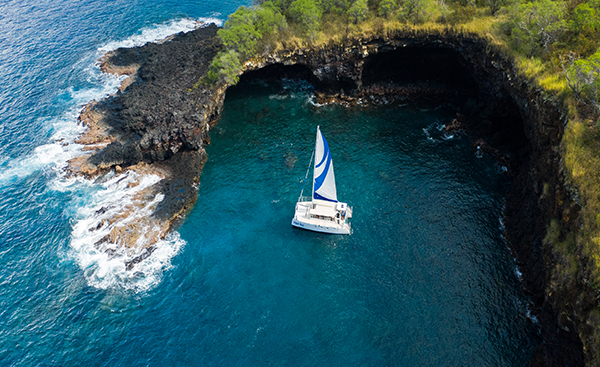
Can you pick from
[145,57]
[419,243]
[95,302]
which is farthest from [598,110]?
[145,57]

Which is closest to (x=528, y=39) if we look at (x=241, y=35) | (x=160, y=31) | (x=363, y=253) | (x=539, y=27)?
(x=539, y=27)

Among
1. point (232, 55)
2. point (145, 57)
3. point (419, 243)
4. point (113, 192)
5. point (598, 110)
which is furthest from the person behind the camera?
point (145, 57)

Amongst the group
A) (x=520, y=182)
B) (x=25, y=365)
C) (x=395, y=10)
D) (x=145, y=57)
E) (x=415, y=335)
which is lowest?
(x=25, y=365)

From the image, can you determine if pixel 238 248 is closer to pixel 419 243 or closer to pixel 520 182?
pixel 419 243

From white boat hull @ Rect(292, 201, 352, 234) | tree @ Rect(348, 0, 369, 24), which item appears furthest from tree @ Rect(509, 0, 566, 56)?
white boat hull @ Rect(292, 201, 352, 234)

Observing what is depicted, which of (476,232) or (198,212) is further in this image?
(198,212)

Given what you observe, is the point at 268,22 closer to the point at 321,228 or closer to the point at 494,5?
the point at 494,5
